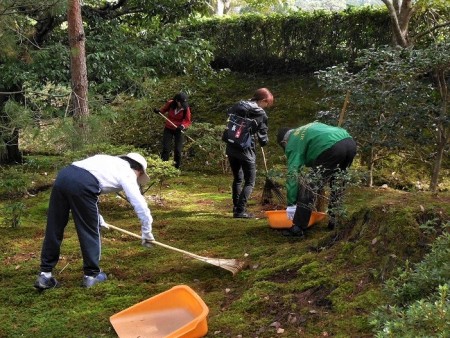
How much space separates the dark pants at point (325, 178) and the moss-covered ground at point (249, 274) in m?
0.33

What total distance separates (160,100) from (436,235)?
10.9m

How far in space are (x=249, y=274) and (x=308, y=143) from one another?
153 cm

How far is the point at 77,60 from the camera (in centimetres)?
773

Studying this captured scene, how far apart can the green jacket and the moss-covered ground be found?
2.52 ft

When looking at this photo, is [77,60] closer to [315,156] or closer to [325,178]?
[315,156]

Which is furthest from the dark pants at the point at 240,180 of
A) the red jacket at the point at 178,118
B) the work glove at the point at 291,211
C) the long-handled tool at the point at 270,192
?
the red jacket at the point at 178,118

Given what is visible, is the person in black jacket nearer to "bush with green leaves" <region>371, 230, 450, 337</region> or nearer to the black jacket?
the black jacket

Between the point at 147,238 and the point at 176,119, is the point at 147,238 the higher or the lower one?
the lower one

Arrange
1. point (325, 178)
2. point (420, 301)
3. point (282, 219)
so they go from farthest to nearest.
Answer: point (282, 219)
point (325, 178)
point (420, 301)

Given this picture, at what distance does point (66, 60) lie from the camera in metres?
8.54

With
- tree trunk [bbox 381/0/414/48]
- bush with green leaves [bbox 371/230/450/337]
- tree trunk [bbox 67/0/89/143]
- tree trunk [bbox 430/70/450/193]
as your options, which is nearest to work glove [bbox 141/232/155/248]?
bush with green leaves [bbox 371/230/450/337]

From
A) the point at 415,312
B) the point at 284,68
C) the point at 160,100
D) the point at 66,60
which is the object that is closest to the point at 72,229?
the point at 66,60

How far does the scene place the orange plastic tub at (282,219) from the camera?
5.95 metres

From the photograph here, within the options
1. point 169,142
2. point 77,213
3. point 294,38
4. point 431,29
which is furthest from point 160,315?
point 294,38
